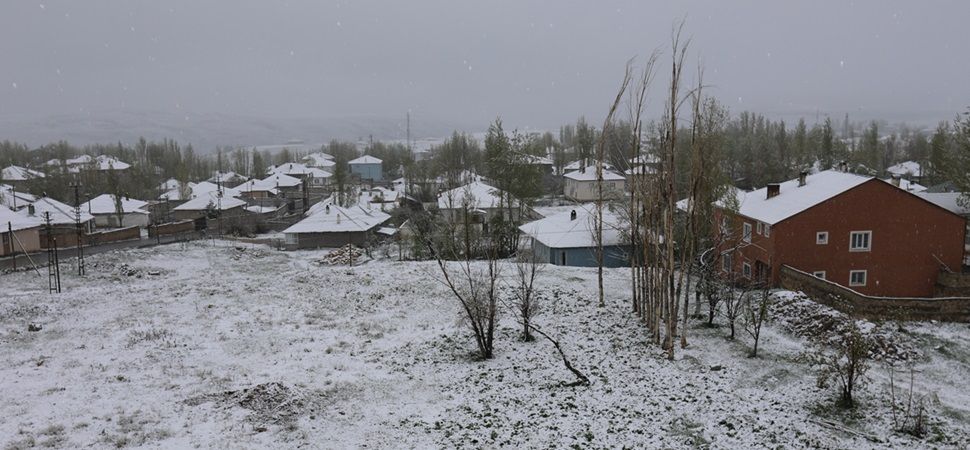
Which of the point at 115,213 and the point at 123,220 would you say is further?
the point at 123,220

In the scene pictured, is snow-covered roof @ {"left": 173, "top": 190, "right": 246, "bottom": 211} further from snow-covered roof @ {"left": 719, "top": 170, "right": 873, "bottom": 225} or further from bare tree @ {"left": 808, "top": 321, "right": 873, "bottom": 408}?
bare tree @ {"left": 808, "top": 321, "right": 873, "bottom": 408}

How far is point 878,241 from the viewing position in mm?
27922

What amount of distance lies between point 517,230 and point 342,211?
1729cm

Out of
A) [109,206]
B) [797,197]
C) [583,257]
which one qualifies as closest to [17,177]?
[109,206]

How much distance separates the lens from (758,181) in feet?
264

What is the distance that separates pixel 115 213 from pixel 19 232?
67.5 feet

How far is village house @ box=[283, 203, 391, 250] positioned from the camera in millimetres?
48312

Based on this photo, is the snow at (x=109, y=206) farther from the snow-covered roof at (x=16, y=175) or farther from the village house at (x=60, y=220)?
the snow-covered roof at (x=16, y=175)

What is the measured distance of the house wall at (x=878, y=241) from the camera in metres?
27.5

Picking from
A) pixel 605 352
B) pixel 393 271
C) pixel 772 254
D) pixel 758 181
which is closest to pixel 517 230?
pixel 393 271

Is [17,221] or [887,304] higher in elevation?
[17,221]

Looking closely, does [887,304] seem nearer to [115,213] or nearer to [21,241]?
[21,241]

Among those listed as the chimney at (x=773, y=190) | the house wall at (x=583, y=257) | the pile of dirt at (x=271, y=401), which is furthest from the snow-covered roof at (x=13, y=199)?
the chimney at (x=773, y=190)

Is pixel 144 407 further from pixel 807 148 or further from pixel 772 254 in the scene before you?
pixel 807 148
